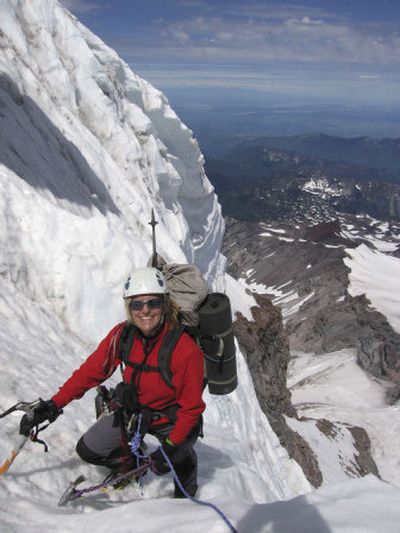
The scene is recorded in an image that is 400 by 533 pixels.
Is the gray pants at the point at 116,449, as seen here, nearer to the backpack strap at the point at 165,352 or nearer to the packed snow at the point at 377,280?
the backpack strap at the point at 165,352

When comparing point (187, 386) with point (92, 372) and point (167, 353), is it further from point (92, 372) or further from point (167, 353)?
point (92, 372)

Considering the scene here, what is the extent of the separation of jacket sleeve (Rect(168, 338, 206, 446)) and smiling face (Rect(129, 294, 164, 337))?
37 cm

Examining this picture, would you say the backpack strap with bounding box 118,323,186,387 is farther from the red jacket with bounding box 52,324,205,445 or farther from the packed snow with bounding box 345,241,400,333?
the packed snow with bounding box 345,241,400,333

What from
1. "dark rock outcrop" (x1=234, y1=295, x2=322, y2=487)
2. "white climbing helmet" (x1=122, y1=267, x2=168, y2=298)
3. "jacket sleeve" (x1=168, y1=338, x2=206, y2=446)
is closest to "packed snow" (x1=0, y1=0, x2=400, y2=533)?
"jacket sleeve" (x1=168, y1=338, x2=206, y2=446)

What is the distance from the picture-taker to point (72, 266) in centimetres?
1222

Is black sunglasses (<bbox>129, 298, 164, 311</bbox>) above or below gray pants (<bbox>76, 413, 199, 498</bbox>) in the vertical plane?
above

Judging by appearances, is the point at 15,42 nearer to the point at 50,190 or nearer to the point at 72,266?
the point at 50,190

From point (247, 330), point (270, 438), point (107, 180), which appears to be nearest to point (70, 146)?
point (107, 180)

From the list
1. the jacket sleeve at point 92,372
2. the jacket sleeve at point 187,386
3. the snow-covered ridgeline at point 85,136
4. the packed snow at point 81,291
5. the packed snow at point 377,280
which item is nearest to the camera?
the packed snow at point 81,291

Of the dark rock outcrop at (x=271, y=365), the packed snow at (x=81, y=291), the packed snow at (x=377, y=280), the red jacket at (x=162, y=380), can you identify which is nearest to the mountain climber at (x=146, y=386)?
the red jacket at (x=162, y=380)

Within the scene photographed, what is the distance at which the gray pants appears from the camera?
584cm

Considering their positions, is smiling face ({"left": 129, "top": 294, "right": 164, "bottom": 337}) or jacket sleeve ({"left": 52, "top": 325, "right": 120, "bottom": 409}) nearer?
smiling face ({"left": 129, "top": 294, "right": 164, "bottom": 337})

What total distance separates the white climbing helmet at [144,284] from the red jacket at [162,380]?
0.53 m

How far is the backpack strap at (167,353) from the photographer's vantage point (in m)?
5.30
